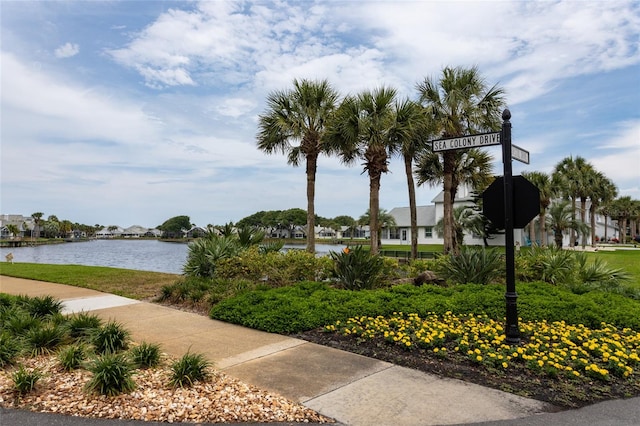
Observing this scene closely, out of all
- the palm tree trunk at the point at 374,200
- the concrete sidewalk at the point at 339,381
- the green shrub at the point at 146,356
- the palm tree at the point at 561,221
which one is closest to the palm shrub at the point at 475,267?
the concrete sidewalk at the point at 339,381

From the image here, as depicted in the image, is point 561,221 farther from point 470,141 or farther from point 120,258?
point 470,141

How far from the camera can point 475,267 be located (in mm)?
9875

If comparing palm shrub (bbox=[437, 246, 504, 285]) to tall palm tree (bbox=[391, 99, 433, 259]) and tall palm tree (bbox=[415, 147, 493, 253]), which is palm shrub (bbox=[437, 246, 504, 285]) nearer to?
tall palm tree (bbox=[391, 99, 433, 259])

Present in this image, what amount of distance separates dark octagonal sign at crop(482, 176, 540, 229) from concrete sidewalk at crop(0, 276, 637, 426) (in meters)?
2.37

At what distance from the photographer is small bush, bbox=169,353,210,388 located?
13.4 feet

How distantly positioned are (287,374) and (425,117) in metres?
15.0

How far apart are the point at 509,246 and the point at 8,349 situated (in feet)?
20.7

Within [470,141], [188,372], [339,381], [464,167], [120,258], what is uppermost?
[464,167]

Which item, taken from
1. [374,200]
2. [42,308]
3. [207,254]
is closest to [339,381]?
[42,308]

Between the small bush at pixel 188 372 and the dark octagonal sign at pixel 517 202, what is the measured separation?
4128mm

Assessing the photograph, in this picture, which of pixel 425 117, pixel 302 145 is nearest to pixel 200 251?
pixel 302 145

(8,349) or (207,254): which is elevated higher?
(207,254)

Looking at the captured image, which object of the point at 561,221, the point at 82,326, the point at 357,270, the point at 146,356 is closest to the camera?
the point at 146,356

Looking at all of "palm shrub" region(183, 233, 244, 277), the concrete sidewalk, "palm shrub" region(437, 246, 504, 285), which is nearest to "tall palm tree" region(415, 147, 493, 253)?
"palm shrub" region(437, 246, 504, 285)
